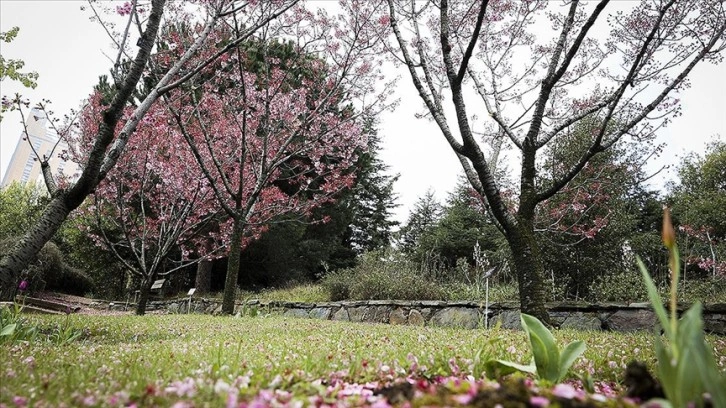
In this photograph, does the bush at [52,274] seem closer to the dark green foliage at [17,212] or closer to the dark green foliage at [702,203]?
the dark green foliage at [17,212]

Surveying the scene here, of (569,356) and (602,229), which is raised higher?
(602,229)

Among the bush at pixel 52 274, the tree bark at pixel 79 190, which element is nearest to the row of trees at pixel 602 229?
the tree bark at pixel 79 190

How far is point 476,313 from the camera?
25.4 ft

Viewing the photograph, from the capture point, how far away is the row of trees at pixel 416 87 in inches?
196

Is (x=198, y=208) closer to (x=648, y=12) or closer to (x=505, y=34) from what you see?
(x=505, y=34)

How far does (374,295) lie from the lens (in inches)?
391

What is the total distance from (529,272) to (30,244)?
5.50m

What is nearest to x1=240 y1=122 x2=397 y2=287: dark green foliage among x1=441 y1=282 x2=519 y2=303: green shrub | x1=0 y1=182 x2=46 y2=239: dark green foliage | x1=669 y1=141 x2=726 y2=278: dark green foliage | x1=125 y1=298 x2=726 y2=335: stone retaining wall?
x1=125 y1=298 x2=726 y2=335: stone retaining wall

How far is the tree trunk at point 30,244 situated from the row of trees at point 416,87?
0.01 metres

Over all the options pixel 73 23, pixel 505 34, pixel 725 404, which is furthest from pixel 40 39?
pixel 725 404

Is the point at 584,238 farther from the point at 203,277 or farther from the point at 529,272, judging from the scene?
the point at 203,277

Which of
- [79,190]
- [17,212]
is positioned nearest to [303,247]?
[79,190]

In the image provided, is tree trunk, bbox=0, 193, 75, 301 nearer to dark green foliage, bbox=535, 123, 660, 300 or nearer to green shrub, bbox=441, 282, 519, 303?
green shrub, bbox=441, 282, 519, 303

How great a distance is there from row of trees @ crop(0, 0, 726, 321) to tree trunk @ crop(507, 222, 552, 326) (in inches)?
0.5
